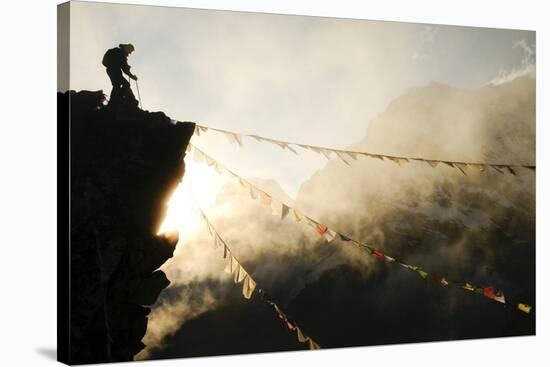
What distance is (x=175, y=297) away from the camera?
6703mm

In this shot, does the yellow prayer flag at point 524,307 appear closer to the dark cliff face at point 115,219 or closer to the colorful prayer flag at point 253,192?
the colorful prayer flag at point 253,192

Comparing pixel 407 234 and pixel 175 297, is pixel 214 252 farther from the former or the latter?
pixel 407 234

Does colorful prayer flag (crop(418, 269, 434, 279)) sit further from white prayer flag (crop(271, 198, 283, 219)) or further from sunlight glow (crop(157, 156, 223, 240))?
A: sunlight glow (crop(157, 156, 223, 240))

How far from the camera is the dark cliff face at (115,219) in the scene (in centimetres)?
634

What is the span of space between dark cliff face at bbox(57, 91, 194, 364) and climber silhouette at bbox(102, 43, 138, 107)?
83 mm

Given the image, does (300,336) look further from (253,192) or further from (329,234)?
(253,192)

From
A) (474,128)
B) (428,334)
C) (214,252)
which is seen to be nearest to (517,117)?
(474,128)

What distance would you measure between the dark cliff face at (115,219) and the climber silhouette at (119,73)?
0.08 metres

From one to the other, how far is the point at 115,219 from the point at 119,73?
89 centimetres

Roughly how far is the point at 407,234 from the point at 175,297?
172cm

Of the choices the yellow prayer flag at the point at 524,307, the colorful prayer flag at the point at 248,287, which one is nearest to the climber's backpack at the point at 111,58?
the colorful prayer flag at the point at 248,287

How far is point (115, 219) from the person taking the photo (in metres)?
6.44

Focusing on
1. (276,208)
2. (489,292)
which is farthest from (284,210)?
(489,292)

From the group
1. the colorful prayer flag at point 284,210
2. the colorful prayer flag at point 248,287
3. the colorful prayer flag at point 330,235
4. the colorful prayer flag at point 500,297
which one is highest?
the colorful prayer flag at point 284,210
